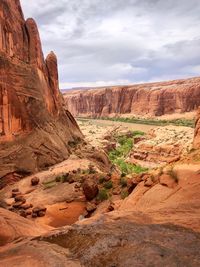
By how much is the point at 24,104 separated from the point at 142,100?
8430 centimetres

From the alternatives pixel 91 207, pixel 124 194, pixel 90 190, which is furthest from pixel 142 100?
pixel 91 207

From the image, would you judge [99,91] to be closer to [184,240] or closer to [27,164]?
[27,164]

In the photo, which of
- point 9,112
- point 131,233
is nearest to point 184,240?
point 131,233

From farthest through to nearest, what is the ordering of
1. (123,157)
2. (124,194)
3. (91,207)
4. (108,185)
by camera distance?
(123,157)
(108,185)
(91,207)
(124,194)

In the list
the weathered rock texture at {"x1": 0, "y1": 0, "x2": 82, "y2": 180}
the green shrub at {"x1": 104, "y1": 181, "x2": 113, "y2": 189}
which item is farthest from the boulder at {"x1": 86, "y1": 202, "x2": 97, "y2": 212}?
the weathered rock texture at {"x1": 0, "y1": 0, "x2": 82, "y2": 180}

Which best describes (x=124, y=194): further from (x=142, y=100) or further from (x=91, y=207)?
(x=142, y=100)

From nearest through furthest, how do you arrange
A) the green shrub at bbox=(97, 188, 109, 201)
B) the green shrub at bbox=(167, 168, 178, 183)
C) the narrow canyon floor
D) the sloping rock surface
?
the sloping rock surface, the narrow canyon floor, the green shrub at bbox=(167, 168, 178, 183), the green shrub at bbox=(97, 188, 109, 201)

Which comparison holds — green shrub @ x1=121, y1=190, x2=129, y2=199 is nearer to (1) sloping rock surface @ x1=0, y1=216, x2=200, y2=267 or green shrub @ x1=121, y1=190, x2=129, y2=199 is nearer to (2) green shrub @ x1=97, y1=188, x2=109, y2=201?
(2) green shrub @ x1=97, y1=188, x2=109, y2=201

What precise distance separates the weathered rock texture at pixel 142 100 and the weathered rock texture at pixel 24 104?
190 ft

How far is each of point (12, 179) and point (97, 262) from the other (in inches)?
672

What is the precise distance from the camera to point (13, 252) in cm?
758

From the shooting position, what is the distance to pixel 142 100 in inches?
4190

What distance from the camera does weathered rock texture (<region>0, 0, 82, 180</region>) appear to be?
23469mm

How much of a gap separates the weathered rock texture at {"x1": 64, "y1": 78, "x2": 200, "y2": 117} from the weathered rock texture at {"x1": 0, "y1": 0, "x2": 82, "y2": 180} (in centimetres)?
5795
